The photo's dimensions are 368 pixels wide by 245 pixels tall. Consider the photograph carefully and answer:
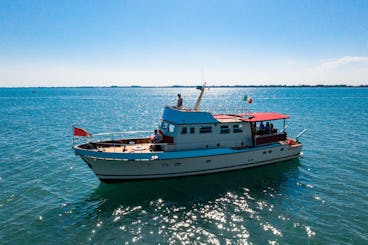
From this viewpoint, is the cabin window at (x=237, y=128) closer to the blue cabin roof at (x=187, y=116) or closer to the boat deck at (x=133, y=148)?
the blue cabin roof at (x=187, y=116)

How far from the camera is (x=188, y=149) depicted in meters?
19.7

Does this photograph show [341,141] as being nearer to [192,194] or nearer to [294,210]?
[294,210]

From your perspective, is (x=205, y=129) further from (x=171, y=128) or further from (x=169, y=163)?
(x=169, y=163)

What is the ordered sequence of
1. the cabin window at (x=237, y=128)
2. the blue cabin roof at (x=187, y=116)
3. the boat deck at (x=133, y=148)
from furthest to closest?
1. the cabin window at (x=237, y=128)
2. the blue cabin roof at (x=187, y=116)
3. the boat deck at (x=133, y=148)

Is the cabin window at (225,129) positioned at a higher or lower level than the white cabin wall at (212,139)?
higher

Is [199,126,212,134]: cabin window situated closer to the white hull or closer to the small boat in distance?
the small boat in distance

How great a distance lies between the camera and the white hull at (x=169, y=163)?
1734 cm

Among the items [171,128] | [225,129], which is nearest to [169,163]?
[171,128]

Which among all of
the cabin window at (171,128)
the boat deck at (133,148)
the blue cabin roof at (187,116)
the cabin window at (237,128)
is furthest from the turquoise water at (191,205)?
the blue cabin roof at (187,116)

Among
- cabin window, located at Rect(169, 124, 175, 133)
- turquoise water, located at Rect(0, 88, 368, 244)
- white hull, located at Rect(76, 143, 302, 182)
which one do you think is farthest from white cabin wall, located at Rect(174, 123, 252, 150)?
turquoise water, located at Rect(0, 88, 368, 244)

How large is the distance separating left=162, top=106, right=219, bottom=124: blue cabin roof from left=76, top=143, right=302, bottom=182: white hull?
2.28 m

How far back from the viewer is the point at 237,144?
21.5 metres

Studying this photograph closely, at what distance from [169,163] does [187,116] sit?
12.2 feet

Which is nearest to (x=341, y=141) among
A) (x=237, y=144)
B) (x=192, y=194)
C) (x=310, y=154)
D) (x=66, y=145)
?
(x=310, y=154)
